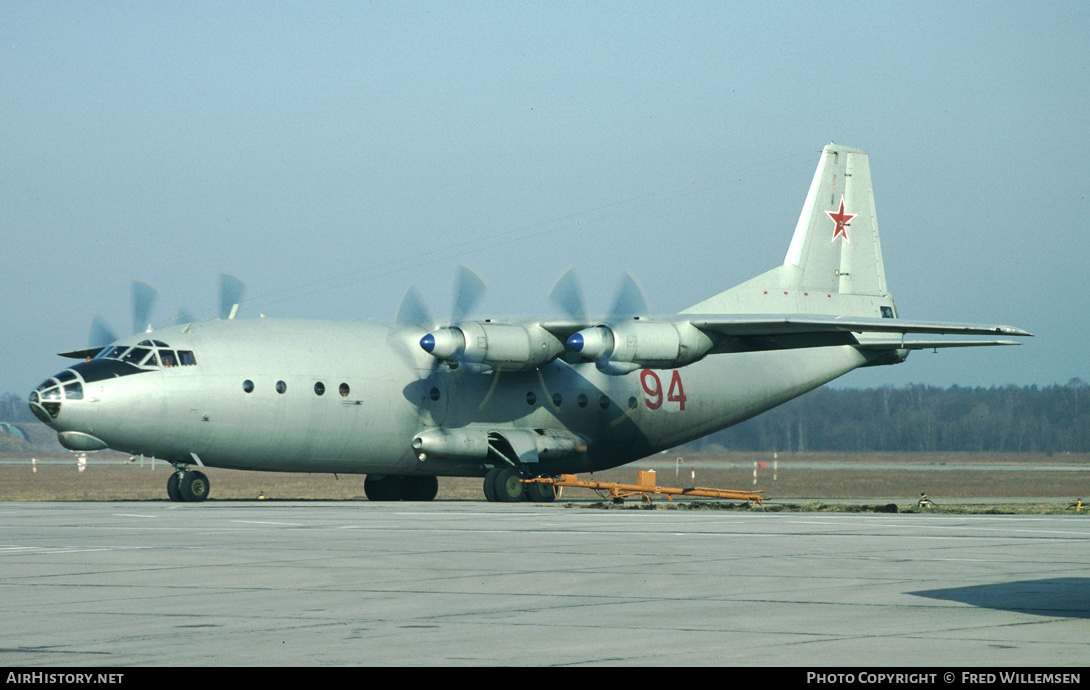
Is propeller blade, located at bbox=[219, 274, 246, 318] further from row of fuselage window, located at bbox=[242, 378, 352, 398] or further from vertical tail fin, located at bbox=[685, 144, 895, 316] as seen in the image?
vertical tail fin, located at bbox=[685, 144, 895, 316]

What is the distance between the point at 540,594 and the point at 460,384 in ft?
65.4

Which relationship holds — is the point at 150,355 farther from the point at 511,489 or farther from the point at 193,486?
the point at 511,489

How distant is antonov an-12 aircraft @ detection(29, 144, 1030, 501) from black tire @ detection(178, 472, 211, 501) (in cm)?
3

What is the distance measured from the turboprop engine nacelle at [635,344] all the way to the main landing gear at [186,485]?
29.5 feet

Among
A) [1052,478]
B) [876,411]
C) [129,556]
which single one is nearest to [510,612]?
[129,556]

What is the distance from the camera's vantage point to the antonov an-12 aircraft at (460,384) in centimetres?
2761

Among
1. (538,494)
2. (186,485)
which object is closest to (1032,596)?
(538,494)

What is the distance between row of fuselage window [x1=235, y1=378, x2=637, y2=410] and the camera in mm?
28172

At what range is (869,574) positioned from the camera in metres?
12.8

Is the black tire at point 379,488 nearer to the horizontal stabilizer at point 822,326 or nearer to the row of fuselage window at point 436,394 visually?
the row of fuselage window at point 436,394

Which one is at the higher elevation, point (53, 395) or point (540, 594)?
point (53, 395)

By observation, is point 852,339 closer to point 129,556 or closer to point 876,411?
point 129,556

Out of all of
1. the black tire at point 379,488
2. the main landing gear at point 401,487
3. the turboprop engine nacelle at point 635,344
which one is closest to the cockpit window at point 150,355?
the black tire at point 379,488

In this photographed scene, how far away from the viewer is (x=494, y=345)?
29.8 meters
